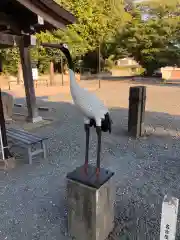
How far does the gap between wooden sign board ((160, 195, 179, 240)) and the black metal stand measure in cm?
364

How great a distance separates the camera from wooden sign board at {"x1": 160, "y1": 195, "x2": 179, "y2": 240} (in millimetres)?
1419

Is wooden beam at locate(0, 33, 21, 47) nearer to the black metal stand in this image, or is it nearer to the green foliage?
the black metal stand

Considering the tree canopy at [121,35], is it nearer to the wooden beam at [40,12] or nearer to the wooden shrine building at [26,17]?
the wooden shrine building at [26,17]

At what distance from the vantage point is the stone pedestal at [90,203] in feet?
6.62

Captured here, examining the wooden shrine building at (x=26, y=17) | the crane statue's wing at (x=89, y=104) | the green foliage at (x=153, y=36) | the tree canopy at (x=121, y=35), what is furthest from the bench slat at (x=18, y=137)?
the green foliage at (x=153, y=36)

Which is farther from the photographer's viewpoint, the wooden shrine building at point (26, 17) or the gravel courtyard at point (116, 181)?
the wooden shrine building at point (26, 17)

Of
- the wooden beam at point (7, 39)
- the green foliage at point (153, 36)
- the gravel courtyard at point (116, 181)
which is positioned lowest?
the gravel courtyard at point (116, 181)

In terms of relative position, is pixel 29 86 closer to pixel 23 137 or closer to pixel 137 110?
pixel 23 137

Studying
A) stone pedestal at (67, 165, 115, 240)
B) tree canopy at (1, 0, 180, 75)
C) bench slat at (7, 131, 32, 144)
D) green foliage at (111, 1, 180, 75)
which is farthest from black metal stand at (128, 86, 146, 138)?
green foliage at (111, 1, 180, 75)

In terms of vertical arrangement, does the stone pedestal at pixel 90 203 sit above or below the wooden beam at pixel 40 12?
below

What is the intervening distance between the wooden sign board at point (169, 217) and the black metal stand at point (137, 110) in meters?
3.64

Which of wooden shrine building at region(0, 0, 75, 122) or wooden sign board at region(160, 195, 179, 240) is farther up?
wooden shrine building at region(0, 0, 75, 122)

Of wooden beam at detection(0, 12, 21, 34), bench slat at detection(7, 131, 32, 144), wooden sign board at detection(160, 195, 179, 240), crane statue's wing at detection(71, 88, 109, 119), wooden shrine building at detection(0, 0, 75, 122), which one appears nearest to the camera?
wooden sign board at detection(160, 195, 179, 240)

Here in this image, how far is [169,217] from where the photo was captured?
1443mm
